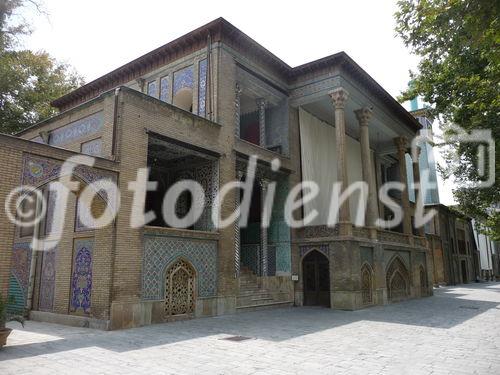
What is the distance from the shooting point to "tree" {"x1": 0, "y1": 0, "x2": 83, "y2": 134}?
807 inches

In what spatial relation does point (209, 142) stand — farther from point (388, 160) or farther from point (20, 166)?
point (388, 160)

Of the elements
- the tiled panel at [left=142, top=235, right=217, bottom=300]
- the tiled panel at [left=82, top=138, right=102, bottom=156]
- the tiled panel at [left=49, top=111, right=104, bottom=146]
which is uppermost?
the tiled panel at [left=49, top=111, right=104, bottom=146]

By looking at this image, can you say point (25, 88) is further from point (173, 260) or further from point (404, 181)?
point (404, 181)

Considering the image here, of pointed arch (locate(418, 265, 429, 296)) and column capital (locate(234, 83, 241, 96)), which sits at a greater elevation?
column capital (locate(234, 83, 241, 96))

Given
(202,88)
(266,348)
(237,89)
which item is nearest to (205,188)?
(202,88)

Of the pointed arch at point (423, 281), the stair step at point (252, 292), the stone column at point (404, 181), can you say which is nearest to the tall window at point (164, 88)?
the stair step at point (252, 292)

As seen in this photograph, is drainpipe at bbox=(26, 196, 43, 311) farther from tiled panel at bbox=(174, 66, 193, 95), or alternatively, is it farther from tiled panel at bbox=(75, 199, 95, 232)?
tiled panel at bbox=(174, 66, 193, 95)

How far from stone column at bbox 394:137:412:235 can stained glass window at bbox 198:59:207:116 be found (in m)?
13.0

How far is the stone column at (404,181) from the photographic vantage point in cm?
2212

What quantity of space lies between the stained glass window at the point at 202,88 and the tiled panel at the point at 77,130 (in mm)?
4188

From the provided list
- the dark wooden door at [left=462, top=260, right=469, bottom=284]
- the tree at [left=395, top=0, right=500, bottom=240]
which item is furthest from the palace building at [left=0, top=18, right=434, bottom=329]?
the dark wooden door at [left=462, top=260, right=469, bottom=284]

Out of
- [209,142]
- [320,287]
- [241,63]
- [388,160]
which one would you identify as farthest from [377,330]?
[388,160]

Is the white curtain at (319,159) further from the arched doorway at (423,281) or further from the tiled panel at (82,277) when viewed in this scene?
the tiled panel at (82,277)

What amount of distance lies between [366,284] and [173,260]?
8.83 m
